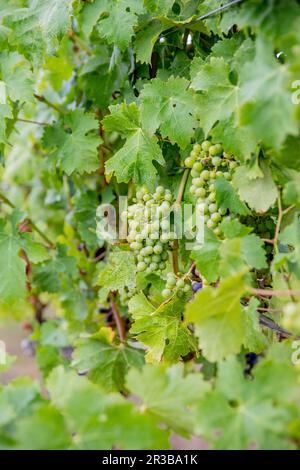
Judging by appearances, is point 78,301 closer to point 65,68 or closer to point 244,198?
point 65,68

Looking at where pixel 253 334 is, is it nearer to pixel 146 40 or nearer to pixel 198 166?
pixel 198 166

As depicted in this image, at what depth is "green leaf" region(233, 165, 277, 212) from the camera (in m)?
1.08

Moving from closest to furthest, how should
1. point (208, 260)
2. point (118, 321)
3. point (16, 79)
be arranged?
point (208, 260)
point (16, 79)
point (118, 321)

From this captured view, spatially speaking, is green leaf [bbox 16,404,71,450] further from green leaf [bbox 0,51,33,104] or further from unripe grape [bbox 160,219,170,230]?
green leaf [bbox 0,51,33,104]

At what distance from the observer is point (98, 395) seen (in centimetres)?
79

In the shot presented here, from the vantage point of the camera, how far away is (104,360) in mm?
1402

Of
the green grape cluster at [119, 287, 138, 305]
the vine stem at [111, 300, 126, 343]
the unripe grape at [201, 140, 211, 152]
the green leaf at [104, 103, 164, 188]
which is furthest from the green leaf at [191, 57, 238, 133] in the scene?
the vine stem at [111, 300, 126, 343]

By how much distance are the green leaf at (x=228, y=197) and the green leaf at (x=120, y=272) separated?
0.30 meters

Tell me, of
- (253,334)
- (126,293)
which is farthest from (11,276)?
(253,334)

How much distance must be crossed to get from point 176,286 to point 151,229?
137mm

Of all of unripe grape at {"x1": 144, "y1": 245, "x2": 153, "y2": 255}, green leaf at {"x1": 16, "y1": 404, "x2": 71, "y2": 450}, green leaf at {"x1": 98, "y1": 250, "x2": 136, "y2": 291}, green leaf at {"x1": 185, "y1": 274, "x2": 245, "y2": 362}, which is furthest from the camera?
green leaf at {"x1": 98, "y1": 250, "x2": 136, "y2": 291}

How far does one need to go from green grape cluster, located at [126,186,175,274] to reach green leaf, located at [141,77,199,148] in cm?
13

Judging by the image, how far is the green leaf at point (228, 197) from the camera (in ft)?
3.71

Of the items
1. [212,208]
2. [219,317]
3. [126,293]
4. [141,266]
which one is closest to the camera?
[219,317]
